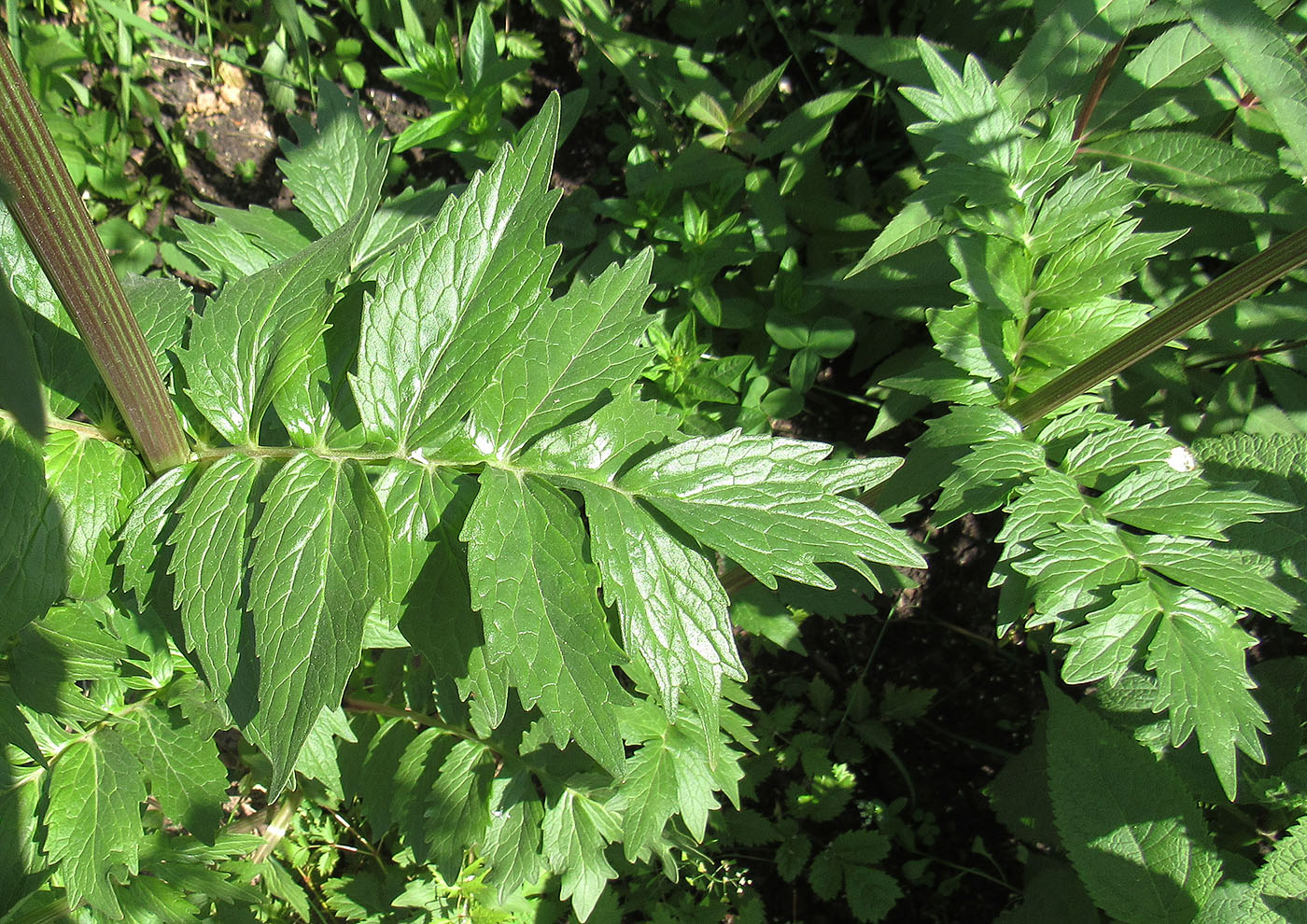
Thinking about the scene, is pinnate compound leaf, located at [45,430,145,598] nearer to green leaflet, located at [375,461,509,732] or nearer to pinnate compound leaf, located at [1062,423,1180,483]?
green leaflet, located at [375,461,509,732]

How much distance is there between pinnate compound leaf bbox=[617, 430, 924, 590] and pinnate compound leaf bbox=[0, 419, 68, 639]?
0.82 metres

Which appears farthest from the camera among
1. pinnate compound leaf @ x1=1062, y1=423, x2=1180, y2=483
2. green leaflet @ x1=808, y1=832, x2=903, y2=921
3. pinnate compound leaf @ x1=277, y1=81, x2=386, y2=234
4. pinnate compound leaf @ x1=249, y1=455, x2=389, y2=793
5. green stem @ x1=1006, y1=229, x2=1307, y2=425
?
green leaflet @ x1=808, y1=832, x2=903, y2=921

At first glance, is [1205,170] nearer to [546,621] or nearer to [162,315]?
[546,621]

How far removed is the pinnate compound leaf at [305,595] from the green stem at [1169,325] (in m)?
1.21

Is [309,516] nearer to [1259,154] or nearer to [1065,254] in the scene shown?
[1065,254]

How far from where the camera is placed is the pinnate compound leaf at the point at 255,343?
4.43 ft

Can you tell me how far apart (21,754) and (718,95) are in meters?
2.35

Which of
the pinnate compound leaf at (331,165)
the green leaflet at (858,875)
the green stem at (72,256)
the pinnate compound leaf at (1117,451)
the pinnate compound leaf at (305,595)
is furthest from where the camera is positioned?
the green leaflet at (858,875)

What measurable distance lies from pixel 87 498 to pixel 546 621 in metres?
0.71

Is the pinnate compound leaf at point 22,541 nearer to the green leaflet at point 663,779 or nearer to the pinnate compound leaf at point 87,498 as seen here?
the pinnate compound leaf at point 87,498

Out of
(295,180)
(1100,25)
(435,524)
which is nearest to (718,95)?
(1100,25)

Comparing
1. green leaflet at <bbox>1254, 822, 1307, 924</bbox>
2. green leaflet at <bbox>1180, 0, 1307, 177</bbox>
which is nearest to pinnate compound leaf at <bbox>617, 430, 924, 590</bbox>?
green leaflet at <bbox>1180, 0, 1307, 177</bbox>

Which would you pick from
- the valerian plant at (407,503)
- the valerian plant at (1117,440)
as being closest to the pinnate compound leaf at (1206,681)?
the valerian plant at (1117,440)

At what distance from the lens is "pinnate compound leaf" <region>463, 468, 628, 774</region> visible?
47.6 inches
